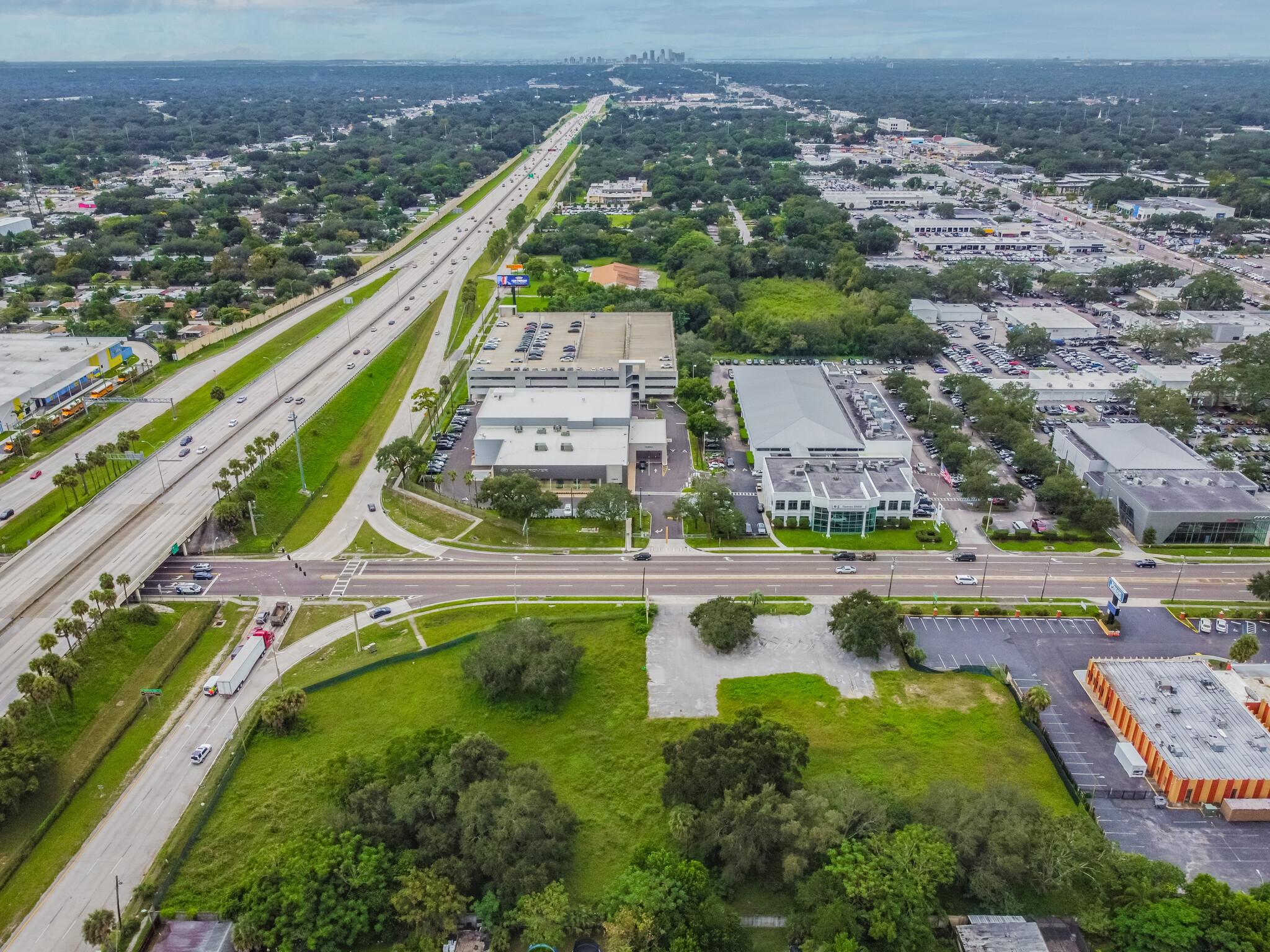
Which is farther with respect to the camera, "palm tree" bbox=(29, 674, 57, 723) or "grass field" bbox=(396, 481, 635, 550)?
"grass field" bbox=(396, 481, 635, 550)

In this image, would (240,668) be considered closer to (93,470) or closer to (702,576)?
(702,576)

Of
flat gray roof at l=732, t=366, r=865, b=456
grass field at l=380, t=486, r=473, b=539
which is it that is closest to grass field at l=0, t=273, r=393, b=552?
→ grass field at l=380, t=486, r=473, b=539

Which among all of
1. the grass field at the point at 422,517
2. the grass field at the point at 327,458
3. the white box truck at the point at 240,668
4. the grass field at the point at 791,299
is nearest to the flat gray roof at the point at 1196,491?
the grass field at the point at 422,517

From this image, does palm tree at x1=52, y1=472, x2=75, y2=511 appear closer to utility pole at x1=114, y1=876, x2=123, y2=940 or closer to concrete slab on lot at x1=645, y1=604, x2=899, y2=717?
utility pole at x1=114, y1=876, x2=123, y2=940

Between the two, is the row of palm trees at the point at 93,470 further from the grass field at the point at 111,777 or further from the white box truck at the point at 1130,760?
the white box truck at the point at 1130,760

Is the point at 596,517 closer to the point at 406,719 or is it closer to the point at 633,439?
the point at 633,439

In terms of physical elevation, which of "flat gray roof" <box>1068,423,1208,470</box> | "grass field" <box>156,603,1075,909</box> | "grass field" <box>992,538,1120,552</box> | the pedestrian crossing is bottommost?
"grass field" <box>156,603,1075,909</box>

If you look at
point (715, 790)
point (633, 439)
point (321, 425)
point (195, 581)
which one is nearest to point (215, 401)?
point (321, 425)
